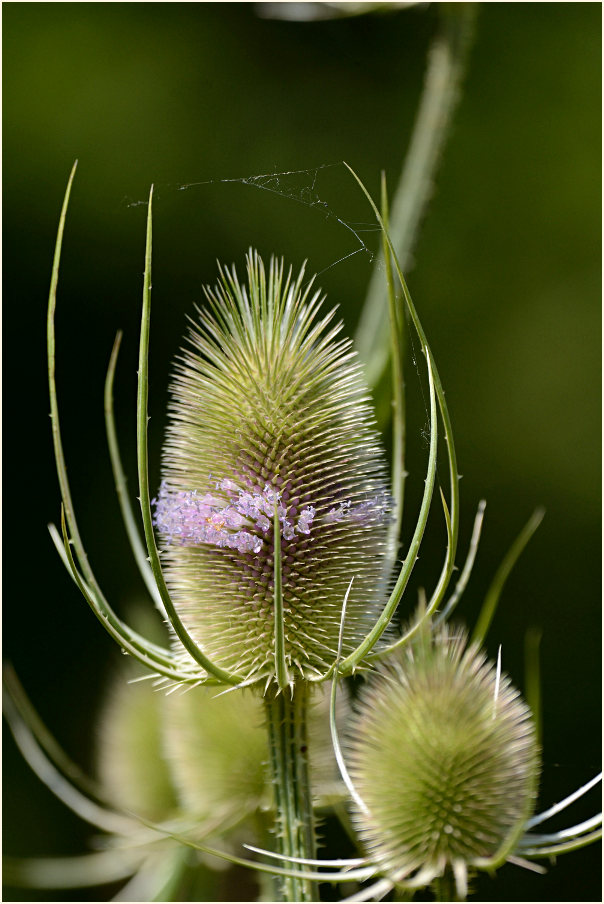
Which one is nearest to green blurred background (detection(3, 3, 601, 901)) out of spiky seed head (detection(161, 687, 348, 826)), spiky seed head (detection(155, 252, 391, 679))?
spiky seed head (detection(161, 687, 348, 826))

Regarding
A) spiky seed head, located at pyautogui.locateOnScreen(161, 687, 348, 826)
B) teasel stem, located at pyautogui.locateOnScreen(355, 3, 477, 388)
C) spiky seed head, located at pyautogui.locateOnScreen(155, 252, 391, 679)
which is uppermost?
teasel stem, located at pyautogui.locateOnScreen(355, 3, 477, 388)

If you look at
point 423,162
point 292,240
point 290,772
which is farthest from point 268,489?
point 292,240

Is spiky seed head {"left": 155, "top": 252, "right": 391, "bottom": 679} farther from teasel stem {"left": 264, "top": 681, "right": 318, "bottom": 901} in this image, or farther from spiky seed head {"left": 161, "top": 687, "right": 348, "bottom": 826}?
spiky seed head {"left": 161, "top": 687, "right": 348, "bottom": 826}

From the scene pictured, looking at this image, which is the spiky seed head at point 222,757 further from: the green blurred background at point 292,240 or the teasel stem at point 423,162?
the green blurred background at point 292,240

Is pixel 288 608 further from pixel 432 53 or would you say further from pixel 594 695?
pixel 594 695

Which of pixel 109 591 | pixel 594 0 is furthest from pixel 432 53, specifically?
pixel 594 0

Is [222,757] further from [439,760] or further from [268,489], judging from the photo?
[268,489]
